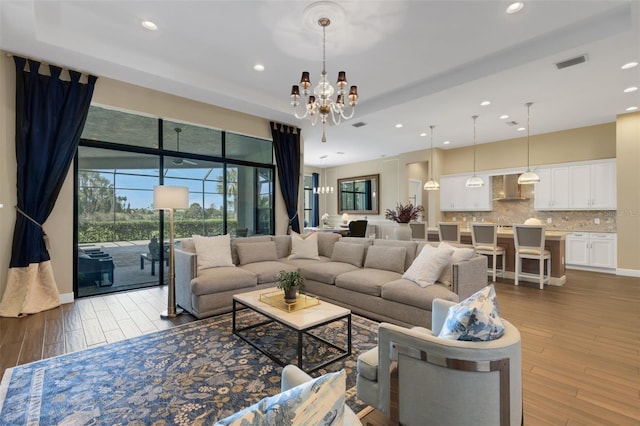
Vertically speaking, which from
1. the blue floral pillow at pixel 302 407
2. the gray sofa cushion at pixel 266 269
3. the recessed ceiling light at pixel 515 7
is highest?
the recessed ceiling light at pixel 515 7

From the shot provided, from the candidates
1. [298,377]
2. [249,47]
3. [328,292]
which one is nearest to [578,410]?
[298,377]

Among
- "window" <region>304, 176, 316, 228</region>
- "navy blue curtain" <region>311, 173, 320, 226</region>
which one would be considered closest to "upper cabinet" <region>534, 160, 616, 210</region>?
"navy blue curtain" <region>311, 173, 320, 226</region>

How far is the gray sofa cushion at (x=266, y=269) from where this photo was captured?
404 centimetres

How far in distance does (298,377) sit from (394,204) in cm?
898

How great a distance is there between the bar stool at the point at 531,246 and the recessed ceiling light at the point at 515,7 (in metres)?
3.34

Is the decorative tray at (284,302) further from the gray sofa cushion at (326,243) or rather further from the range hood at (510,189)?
the range hood at (510,189)

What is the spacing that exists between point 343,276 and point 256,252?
59.7 inches

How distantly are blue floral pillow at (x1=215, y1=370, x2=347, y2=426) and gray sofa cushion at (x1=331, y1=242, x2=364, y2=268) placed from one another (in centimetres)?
356

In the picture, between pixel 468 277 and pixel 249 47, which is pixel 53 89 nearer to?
pixel 249 47

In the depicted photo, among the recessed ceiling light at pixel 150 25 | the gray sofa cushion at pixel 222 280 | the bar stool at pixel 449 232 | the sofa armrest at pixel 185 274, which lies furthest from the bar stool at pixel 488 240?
the recessed ceiling light at pixel 150 25

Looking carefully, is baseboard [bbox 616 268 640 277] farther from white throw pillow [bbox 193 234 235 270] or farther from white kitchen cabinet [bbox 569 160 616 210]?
white throw pillow [bbox 193 234 235 270]

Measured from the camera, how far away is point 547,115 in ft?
18.7

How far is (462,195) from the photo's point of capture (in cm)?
829

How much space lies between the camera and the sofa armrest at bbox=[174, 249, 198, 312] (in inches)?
142
